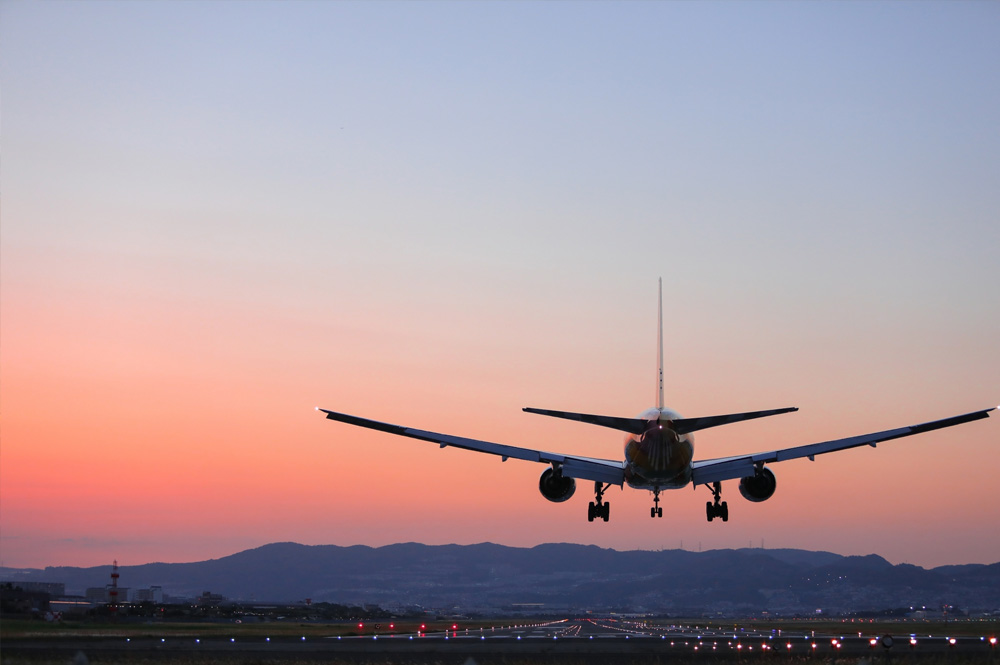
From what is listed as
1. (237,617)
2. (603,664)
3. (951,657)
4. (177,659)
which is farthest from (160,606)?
(951,657)

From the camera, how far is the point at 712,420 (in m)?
41.5

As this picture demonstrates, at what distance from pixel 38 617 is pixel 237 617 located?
55.0 metres

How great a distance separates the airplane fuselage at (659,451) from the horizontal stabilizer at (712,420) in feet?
1.23

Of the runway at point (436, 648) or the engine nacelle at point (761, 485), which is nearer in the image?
the runway at point (436, 648)

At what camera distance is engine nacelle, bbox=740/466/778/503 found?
47.3 metres

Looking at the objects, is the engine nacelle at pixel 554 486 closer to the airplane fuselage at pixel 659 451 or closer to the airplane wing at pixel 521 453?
the airplane wing at pixel 521 453

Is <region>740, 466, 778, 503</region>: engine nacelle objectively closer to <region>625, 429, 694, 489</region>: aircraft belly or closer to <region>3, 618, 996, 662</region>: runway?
<region>625, 429, 694, 489</region>: aircraft belly

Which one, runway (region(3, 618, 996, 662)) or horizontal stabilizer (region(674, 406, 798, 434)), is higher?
horizontal stabilizer (region(674, 406, 798, 434))

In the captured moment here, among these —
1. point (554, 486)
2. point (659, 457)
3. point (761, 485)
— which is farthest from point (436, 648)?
point (761, 485)

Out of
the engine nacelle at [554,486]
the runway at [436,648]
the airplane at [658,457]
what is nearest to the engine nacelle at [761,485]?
the airplane at [658,457]

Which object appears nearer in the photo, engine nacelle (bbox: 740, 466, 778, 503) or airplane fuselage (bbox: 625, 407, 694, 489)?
airplane fuselage (bbox: 625, 407, 694, 489)

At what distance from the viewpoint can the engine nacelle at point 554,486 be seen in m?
48.9

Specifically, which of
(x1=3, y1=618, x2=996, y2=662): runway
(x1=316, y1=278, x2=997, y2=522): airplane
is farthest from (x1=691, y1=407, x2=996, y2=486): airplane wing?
(x1=3, y1=618, x2=996, y2=662): runway

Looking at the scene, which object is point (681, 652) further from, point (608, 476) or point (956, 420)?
point (956, 420)
